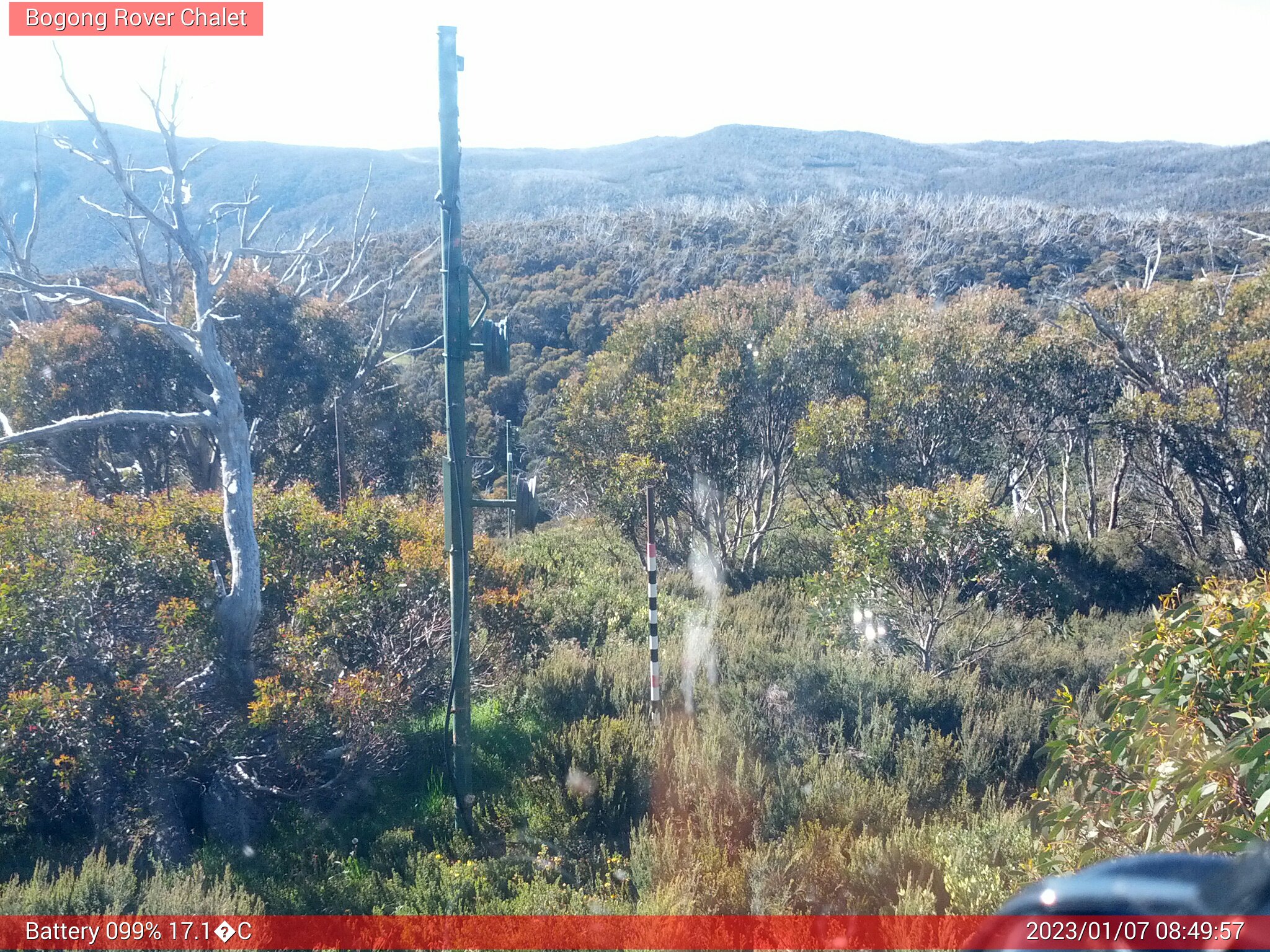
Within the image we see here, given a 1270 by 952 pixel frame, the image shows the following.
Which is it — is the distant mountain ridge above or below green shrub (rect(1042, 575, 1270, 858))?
above

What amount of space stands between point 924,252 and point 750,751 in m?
30.1

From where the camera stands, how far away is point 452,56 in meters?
4.78

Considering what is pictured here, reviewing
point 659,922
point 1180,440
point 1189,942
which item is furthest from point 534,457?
point 1189,942

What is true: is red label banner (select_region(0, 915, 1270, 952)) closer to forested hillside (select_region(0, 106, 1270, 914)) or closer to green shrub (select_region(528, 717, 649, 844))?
forested hillside (select_region(0, 106, 1270, 914))

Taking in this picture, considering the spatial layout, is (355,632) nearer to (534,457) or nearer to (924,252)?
(534,457)

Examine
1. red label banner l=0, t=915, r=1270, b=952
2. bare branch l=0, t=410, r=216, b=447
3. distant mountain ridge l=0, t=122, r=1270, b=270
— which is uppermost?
distant mountain ridge l=0, t=122, r=1270, b=270

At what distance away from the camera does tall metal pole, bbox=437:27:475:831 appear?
4824mm

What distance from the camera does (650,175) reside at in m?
62.2

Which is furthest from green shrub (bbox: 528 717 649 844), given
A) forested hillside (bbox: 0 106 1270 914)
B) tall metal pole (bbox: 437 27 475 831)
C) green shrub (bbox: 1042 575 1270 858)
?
green shrub (bbox: 1042 575 1270 858)

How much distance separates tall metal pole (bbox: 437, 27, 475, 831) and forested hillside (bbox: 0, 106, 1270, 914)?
403 millimetres

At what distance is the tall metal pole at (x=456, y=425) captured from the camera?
4.82m

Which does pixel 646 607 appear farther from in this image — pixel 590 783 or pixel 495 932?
pixel 495 932

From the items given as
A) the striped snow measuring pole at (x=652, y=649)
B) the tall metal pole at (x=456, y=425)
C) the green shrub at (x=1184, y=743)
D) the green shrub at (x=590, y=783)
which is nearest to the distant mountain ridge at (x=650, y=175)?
the striped snow measuring pole at (x=652, y=649)

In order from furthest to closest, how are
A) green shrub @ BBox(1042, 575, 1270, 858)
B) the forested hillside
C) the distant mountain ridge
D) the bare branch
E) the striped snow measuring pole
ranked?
the distant mountain ridge
the striped snow measuring pole
the bare branch
the forested hillside
green shrub @ BBox(1042, 575, 1270, 858)
